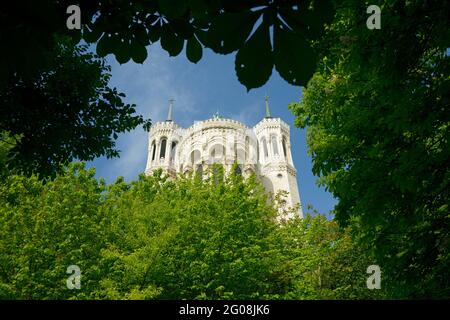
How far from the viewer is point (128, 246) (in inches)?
540

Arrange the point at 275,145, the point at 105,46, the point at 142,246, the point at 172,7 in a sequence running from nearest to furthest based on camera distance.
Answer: the point at 172,7, the point at 105,46, the point at 142,246, the point at 275,145

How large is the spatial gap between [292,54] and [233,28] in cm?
22

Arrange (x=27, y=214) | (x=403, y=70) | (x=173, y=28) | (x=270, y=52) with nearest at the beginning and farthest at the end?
(x=270, y=52) < (x=173, y=28) < (x=403, y=70) < (x=27, y=214)

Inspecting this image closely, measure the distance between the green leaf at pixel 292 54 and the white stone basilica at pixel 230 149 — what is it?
1872 inches

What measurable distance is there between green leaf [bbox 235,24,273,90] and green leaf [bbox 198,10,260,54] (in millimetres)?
27

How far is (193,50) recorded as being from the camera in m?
1.92

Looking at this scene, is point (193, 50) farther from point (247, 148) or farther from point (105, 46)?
point (247, 148)

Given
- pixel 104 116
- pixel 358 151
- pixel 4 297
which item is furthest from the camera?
pixel 4 297

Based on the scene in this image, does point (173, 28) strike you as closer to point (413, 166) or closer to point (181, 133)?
point (413, 166)

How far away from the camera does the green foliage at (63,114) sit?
7324 mm

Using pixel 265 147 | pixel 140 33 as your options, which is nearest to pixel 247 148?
pixel 265 147

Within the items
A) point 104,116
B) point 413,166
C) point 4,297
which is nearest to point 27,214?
point 4,297

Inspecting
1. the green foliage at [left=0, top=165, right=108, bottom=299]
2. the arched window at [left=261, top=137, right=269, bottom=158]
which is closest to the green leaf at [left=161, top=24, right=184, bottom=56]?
the green foliage at [left=0, top=165, right=108, bottom=299]

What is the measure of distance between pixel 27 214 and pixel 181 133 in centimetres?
4875
